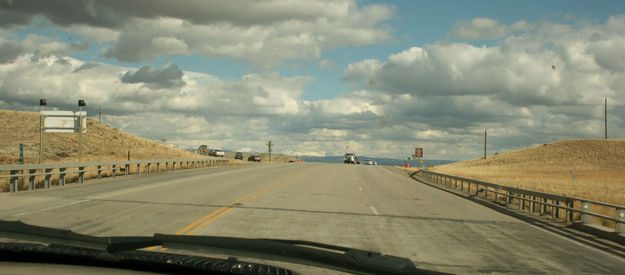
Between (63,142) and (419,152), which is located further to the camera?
(63,142)

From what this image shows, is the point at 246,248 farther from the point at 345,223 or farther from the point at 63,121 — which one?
the point at 63,121

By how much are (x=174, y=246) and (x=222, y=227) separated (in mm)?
5623

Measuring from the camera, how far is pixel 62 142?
62312 millimetres

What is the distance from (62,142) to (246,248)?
2586 inches

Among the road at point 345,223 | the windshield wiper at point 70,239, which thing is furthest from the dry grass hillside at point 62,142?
the windshield wiper at point 70,239

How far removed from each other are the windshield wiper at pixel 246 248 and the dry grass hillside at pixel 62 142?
4805 cm

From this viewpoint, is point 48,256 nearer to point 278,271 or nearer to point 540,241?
point 278,271

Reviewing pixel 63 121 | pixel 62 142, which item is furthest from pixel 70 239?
pixel 62 142

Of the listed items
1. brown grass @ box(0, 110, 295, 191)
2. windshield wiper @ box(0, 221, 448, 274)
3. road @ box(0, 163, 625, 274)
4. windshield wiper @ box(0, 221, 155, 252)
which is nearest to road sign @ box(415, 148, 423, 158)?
brown grass @ box(0, 110, 295, 191)

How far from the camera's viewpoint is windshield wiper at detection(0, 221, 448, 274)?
154 inches

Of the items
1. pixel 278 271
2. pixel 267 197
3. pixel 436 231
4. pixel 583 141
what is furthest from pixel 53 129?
pixel 583 141

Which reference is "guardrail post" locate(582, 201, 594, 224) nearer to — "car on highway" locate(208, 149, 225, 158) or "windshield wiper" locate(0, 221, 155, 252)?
"windshield wiper" locate(0, 221, 155, 252)

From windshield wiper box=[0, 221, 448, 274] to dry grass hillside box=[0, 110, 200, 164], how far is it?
158ft

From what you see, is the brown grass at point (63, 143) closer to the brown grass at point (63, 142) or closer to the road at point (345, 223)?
the brown grass at point (63, 142)
